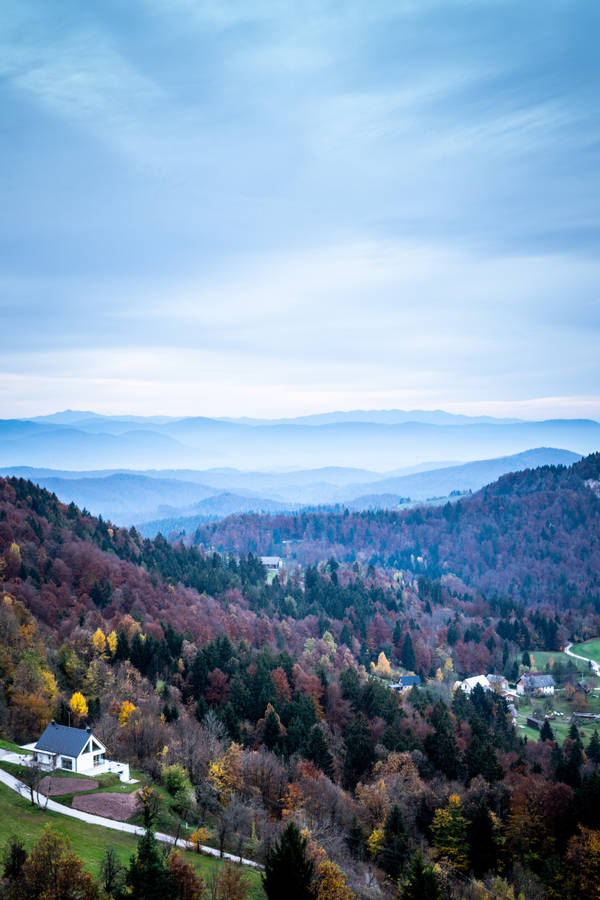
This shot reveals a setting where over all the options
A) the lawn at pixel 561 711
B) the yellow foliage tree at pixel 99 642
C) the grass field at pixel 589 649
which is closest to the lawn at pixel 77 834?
the yellow foliage tree at pixel 99 642

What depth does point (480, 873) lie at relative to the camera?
41.2 metres

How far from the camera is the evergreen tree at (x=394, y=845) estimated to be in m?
38.8

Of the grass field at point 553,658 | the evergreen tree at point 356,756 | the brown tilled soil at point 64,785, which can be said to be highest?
the brown tilled soil at point 64,785

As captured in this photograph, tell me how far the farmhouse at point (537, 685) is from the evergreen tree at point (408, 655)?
18612 mm

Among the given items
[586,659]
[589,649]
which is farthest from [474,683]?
[589,649]

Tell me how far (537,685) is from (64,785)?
94.3 meters

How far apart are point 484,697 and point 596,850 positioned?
6273 cm

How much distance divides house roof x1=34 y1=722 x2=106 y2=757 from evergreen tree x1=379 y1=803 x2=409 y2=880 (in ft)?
59.4

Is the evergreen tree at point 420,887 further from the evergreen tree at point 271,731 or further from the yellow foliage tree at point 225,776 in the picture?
the evergreen tree at point 271,731

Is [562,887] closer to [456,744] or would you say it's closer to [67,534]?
[456,744]

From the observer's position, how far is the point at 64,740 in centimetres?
4222

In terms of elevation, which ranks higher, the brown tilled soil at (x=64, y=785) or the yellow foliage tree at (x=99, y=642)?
the yellow foliage tree at (x=99, y=642)

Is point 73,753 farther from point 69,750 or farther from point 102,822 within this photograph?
point 102,822

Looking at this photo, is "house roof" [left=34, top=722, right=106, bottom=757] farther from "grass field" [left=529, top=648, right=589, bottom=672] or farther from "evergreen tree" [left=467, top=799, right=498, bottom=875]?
"grass field" [left=529, top=648, right=589, bottom=672]
